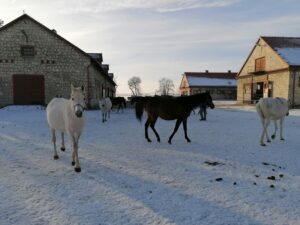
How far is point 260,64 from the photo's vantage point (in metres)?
34.2

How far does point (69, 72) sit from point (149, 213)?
22.0 m

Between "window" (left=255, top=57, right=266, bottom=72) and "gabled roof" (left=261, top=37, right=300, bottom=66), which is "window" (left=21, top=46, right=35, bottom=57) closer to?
"gabled roof" (left=261, top=37, right=300, bottom=66)

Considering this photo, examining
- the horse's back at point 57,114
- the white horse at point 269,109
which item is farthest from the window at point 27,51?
the white horse at point 269,109

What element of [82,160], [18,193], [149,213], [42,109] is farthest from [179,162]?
[42,109]

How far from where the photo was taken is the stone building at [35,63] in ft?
76.0

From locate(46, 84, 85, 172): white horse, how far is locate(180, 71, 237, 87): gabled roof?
53922 millimetres

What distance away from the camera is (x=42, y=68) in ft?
77.6

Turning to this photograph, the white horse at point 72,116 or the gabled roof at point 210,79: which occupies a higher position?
the gabled roof at point 210,79

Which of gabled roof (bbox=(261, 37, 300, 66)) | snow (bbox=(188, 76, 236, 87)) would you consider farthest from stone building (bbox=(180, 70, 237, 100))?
gabled roof (bbox=(261, 37, 300, 66))

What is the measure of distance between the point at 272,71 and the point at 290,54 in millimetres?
2556

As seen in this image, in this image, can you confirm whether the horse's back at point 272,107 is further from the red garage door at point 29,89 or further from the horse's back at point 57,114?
the red garage door at point 29,89

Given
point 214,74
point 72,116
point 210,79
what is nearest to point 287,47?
point 210,79

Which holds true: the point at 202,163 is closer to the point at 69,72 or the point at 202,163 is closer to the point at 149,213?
the point at 149,213

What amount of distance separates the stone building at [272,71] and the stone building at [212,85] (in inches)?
788
